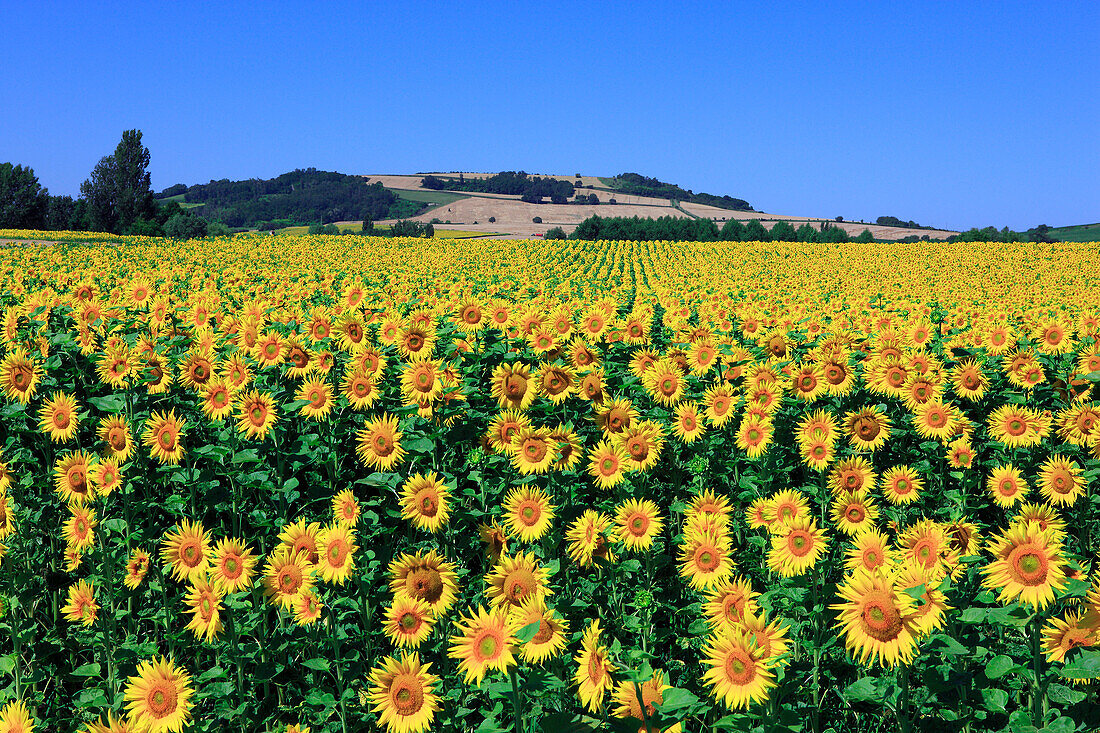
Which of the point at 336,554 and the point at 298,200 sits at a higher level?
the point at 298,200

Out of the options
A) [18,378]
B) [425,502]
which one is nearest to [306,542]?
[425,502]

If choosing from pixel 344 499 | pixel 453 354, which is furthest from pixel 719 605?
pixel 453 354

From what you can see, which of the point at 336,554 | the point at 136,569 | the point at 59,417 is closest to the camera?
the point at 336,554

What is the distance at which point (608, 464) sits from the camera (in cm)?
438

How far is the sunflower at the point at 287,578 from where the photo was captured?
3.42 m

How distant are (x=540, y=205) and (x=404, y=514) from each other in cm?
15617

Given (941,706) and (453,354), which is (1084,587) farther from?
(453,354)

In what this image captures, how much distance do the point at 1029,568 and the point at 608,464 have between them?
7.65 feet

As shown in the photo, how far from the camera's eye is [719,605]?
2.79 metres

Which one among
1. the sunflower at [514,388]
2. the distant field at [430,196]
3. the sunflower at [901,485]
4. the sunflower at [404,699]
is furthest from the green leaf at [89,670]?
the distant field at [430,196]

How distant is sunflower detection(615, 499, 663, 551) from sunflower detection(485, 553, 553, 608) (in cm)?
102

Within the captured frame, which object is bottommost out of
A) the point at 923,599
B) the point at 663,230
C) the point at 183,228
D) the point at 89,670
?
the point at 89,670

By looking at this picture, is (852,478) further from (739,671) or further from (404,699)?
(404,699)

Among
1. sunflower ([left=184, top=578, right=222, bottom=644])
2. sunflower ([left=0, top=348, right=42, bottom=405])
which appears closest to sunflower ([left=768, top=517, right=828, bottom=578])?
sunflower ([left=184, top=578, right=222, bottom=644])
